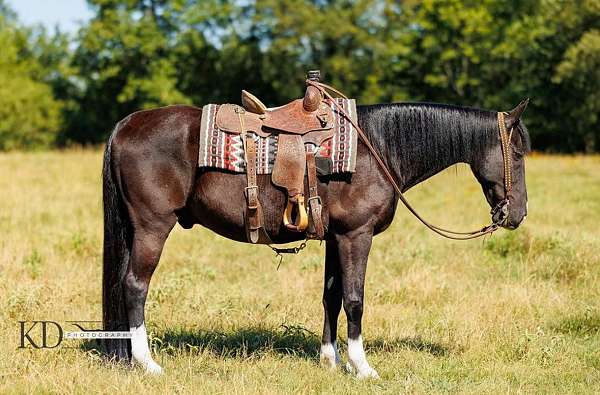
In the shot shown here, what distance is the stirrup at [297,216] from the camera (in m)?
5.23

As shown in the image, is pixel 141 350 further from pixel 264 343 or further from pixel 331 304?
pixel 331 304

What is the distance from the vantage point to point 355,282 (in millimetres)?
5465

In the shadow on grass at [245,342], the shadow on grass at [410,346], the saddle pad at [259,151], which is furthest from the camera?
the shadow on grass at [410,346]

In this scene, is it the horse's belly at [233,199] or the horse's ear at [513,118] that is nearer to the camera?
the horse's belly at [233,199]

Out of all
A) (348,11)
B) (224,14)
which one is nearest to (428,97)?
(348,11)

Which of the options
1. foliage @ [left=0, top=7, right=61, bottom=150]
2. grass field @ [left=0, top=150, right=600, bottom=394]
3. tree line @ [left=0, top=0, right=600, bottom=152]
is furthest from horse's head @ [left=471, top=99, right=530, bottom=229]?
foliage @ [left=0, top=7, right=61, bottom=150]

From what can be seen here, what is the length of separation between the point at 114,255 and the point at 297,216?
149 cm

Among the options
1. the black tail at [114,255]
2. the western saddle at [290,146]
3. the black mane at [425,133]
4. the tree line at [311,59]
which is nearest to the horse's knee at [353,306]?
the western saddle at [290,146]

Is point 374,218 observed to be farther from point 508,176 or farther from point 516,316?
point 516,316

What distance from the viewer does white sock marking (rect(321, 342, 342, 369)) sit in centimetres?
577

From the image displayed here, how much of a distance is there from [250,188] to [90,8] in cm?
3852

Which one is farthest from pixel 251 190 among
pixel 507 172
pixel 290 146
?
pixel 507 172

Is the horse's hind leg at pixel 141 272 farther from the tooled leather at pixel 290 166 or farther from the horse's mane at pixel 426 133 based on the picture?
the horse's mane at pixel 426 133

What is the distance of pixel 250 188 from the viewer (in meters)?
5.33
